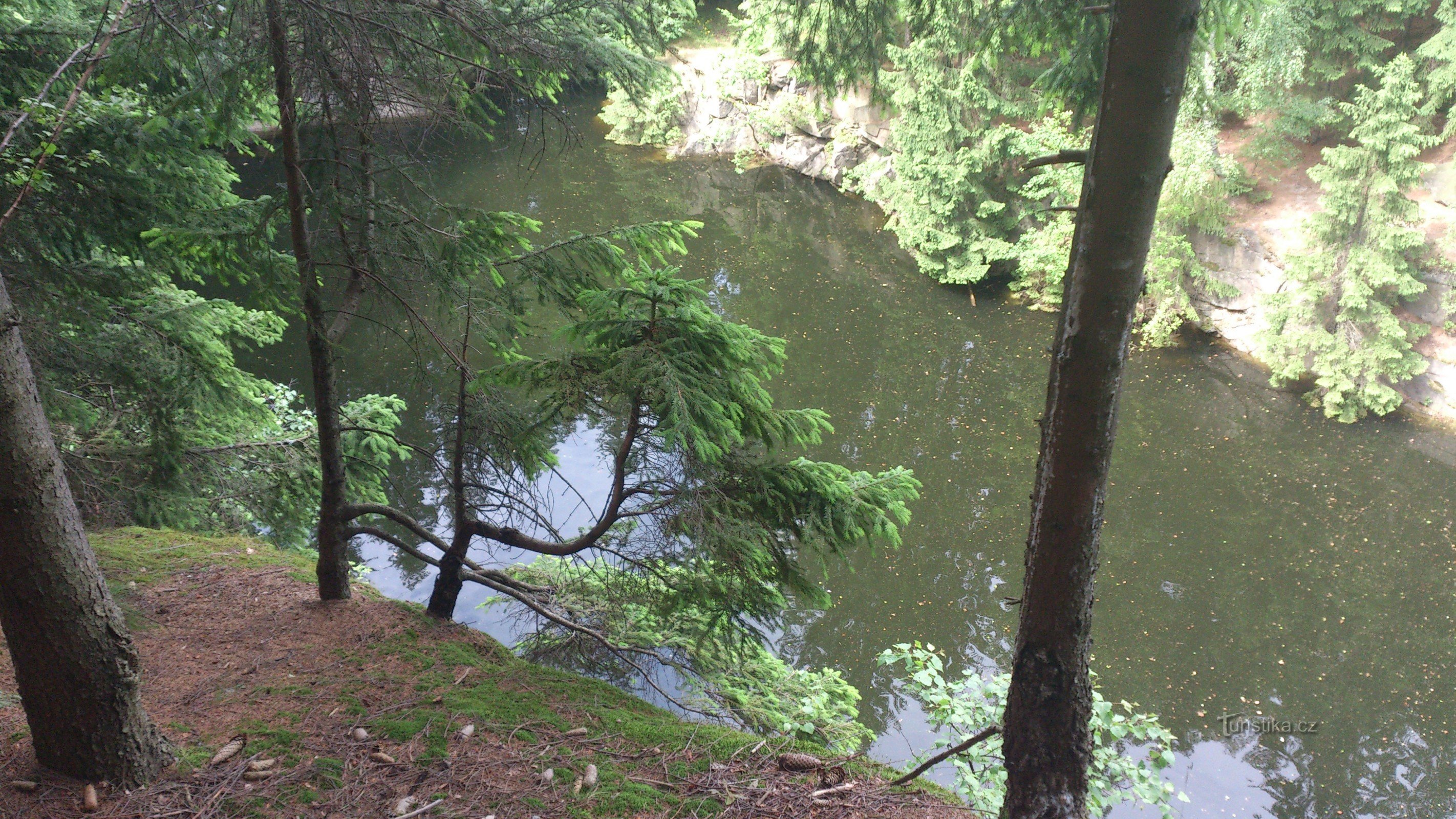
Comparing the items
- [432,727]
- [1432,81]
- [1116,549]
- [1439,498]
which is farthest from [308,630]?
[1432,81]

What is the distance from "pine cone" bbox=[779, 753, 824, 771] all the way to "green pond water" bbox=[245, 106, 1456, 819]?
7.25 ft

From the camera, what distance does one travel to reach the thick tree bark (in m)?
2.32

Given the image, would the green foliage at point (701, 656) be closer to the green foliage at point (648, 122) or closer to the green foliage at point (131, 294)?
the green foliage at point (131, 294)

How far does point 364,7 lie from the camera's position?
3146 mm

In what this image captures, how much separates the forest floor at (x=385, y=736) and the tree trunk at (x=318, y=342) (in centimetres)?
22

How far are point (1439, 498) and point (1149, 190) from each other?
1086cm

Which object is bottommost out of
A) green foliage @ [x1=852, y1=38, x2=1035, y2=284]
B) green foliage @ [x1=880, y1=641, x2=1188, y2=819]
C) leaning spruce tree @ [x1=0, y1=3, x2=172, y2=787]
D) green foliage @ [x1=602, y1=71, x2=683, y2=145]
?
leaning spruce tree @ [x1=0, y1=3, x2=172, y2=787]

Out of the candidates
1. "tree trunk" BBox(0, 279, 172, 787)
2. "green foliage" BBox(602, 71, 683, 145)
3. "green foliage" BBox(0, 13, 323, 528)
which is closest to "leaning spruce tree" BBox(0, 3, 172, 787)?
"tree trunk" BBox(0, 279, 172, 787)

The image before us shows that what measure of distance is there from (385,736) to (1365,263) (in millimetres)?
13005

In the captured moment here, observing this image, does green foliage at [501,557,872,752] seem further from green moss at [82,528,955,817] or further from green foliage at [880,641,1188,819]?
green foliage at [880,641,1188,819]

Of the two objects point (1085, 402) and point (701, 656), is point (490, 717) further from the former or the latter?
point (1085, 402)

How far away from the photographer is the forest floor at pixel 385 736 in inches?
109

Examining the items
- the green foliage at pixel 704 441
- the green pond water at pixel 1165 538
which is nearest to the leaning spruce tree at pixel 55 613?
the green pond water at pixel 1165 538

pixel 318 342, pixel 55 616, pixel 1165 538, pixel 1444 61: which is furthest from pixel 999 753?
pixel 1444 61
